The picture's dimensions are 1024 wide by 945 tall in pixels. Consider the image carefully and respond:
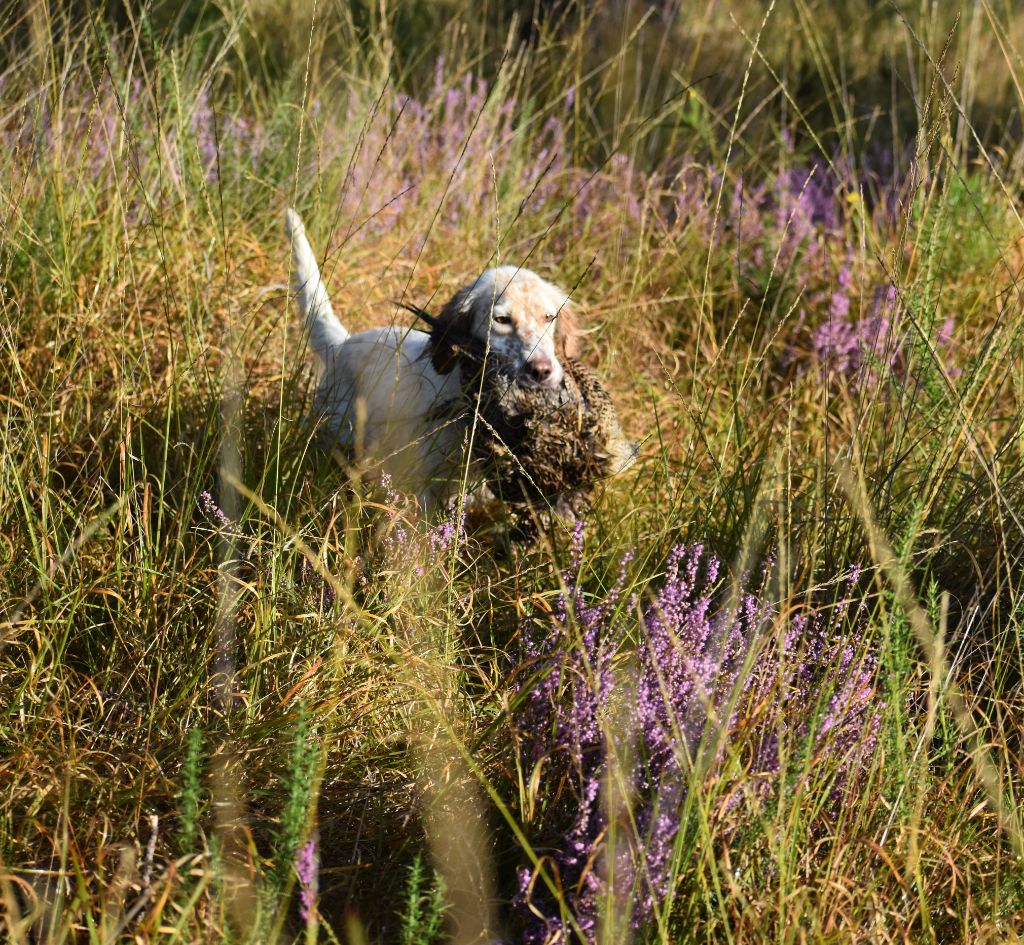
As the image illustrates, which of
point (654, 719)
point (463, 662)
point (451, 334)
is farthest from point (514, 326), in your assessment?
point (654, 719)

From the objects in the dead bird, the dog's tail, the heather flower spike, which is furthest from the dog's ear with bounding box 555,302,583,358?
the heather flower spike

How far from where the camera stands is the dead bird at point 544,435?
248cm

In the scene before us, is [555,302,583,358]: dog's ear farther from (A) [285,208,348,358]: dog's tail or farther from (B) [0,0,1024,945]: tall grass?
(A) [285,208,348,358]: dog's tail

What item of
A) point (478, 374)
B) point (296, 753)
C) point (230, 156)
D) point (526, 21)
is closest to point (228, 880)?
point (296, 753)

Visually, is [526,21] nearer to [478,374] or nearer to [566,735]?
[478,374]

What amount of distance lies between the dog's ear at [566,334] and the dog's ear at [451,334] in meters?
0.23

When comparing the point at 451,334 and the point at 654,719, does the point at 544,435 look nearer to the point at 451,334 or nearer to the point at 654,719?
the point at 451,334

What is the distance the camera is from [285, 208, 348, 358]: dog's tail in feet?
8.74

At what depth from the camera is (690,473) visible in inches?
88.3

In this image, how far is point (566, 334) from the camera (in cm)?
287

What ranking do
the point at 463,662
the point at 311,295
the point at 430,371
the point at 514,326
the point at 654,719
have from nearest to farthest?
the point at 654,719 < the point at 463,662 < the point at 514,326 < the point at 430,371 < the point at 311,295

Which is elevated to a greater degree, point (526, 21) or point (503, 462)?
point (526, 21)

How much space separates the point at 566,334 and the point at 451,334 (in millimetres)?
316

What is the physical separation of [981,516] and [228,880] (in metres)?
1.61
